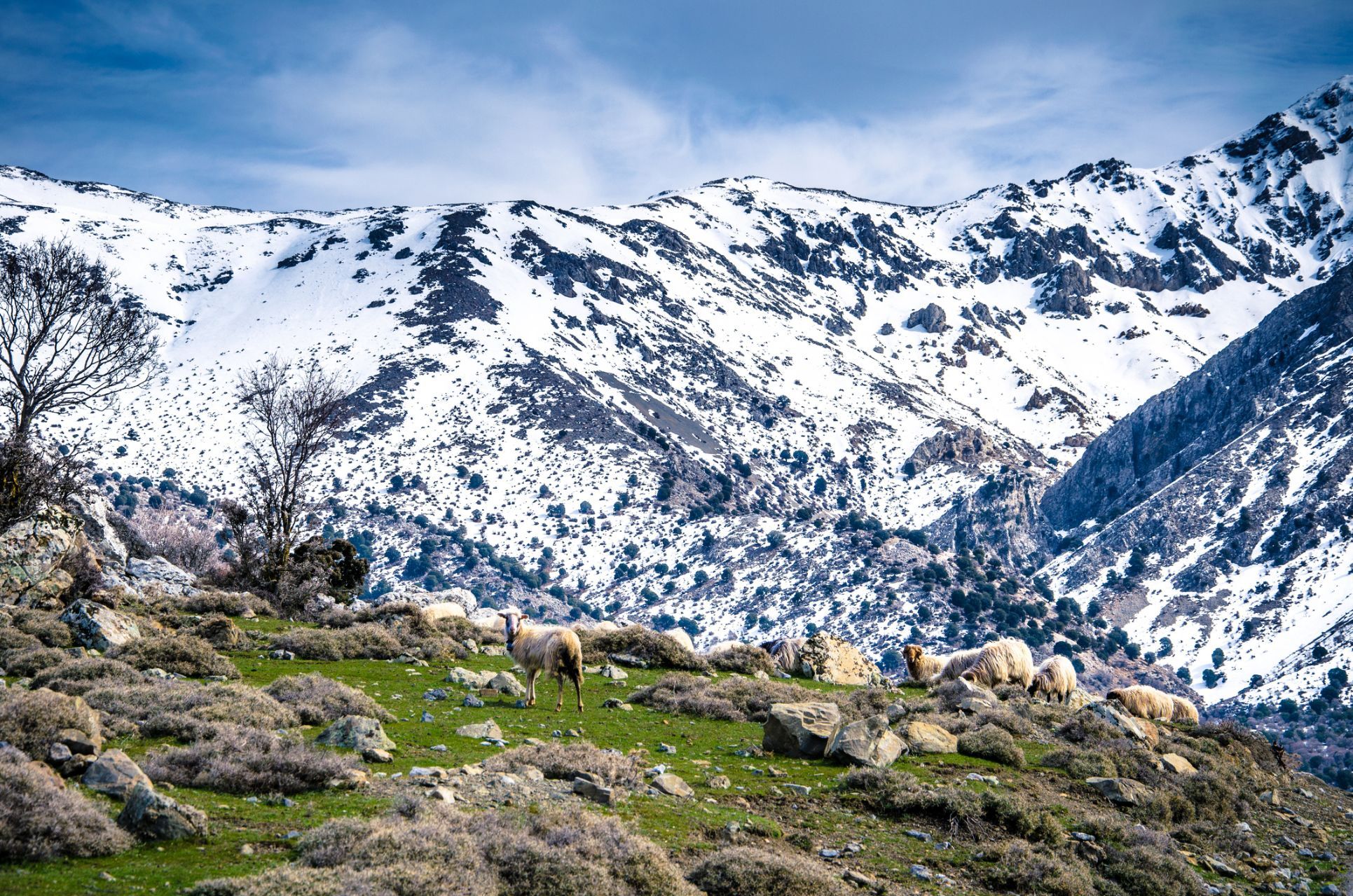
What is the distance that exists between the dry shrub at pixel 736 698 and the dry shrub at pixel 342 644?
7830mm

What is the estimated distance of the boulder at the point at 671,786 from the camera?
14570 millimetres

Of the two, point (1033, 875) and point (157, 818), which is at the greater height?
point (157, 818)

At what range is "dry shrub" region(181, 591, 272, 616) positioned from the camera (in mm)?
30734

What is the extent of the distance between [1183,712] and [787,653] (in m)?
14.9

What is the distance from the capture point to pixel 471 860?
33.0ft

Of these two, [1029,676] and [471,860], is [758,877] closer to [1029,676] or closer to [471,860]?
[471,860]

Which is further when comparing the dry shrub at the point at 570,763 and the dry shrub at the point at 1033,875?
the dry shrub at the point at 570,763

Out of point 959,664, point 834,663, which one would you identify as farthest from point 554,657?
point 959,664

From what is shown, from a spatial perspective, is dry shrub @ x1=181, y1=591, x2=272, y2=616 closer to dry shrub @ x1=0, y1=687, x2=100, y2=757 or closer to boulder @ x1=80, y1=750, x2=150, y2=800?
dry shrub @ x1=0, y1=687, x2=100, y2=757

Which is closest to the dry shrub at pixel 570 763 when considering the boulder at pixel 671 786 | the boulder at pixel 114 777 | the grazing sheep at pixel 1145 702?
the boulder at pixel 671 786

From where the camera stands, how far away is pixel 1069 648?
151500 mm

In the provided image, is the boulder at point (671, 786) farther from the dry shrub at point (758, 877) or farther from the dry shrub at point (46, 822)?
the dry shrub at point (46, 822)

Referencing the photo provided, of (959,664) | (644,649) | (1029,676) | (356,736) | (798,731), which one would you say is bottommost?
(1029,676)

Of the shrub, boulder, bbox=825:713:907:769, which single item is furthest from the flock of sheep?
boulder, bbox=825:713:907:769
